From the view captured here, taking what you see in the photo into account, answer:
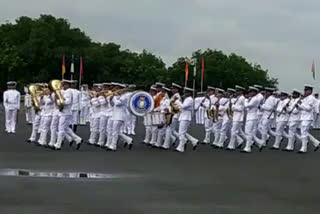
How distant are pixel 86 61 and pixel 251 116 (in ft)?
219

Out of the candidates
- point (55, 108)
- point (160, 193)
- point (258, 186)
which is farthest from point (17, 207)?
point (55, 108)

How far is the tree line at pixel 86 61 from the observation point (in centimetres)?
8838

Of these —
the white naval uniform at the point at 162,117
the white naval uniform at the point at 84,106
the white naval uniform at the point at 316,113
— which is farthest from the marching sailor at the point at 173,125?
the white naval uniform at the point at 84,106

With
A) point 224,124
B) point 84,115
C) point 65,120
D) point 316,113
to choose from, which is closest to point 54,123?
point 65,120

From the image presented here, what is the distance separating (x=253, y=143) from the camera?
2484cm

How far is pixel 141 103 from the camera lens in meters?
23.3

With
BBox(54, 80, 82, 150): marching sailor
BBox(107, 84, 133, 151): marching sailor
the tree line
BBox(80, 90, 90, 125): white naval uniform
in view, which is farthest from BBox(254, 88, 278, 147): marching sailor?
the tree line

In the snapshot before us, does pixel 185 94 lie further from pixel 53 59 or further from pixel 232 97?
pixel 53 59

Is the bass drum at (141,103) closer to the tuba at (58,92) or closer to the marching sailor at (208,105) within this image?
the tuba at (58,92)

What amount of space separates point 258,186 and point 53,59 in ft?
251

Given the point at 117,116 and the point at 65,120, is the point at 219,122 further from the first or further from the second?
the point at 65,120

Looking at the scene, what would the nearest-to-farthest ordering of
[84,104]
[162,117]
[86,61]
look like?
[162,117]
[84,104]
[86,61]

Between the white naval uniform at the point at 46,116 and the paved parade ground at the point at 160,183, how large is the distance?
986 millimetres

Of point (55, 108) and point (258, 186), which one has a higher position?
point (55, 108)
